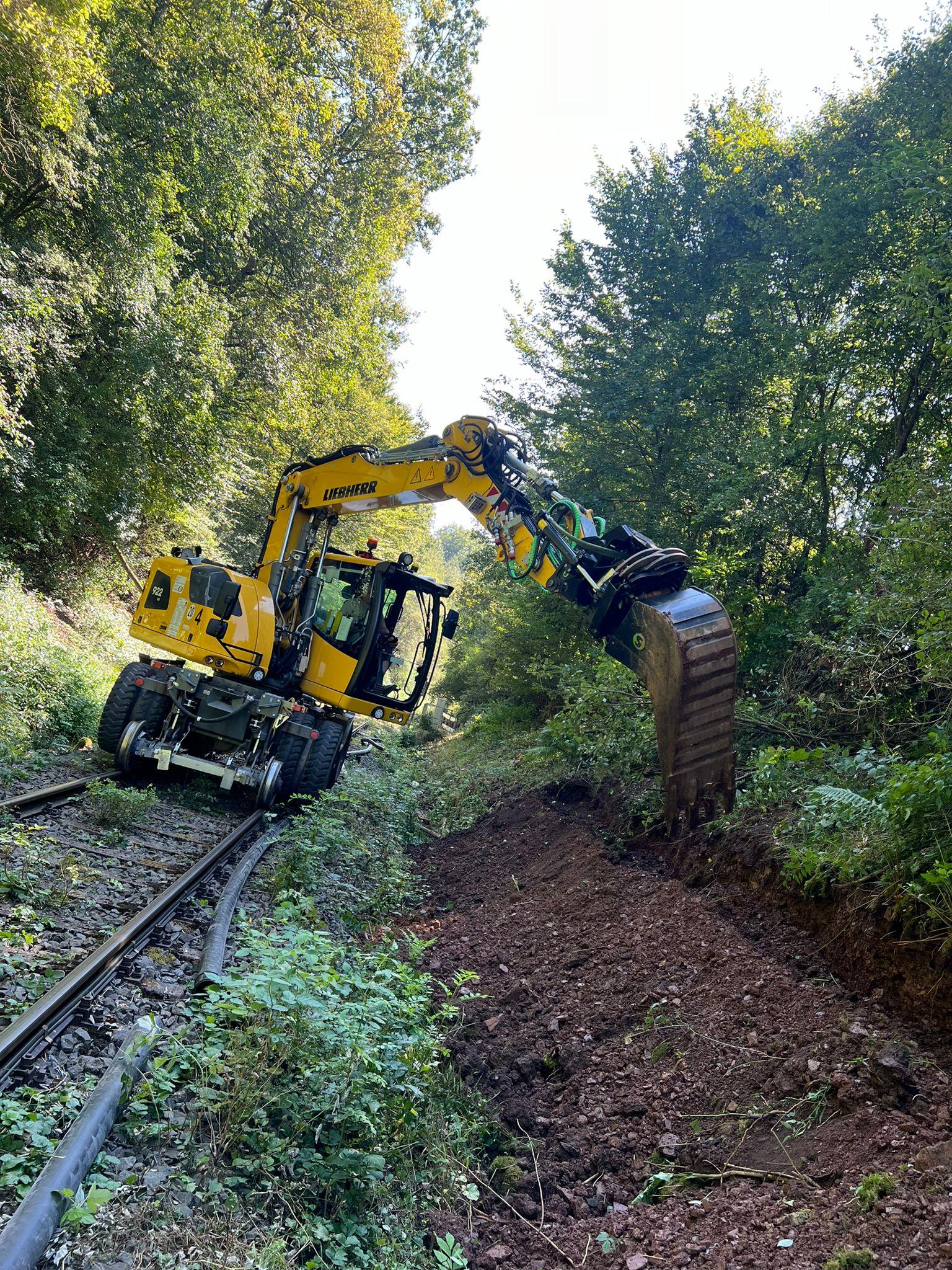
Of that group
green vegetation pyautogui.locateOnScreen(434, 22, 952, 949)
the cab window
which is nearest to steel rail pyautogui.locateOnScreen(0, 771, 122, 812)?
the cab window

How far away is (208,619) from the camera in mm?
9234

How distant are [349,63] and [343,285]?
4.68m

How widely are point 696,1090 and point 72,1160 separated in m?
2.72

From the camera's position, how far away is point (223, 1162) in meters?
2.89

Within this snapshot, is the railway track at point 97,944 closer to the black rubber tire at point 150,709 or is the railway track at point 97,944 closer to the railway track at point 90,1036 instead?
the railway track at point 90,1036

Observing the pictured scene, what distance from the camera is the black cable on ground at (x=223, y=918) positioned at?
13.8 ft

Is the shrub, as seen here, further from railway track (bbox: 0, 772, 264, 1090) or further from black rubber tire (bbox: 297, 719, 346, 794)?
black rubber tire (bbox: 297, 719, 346, 794)

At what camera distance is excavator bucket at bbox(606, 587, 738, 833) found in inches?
211

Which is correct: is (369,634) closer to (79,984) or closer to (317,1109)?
(79,984)

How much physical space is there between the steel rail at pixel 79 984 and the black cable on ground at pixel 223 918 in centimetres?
32

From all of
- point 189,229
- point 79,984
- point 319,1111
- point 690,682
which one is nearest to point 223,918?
point 79,984

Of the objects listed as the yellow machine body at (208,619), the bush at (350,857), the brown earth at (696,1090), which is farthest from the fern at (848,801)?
the yellow machine body at (208,619)

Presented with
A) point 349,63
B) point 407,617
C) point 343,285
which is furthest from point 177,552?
point 349,63

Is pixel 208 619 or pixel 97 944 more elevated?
pixel 208 619
